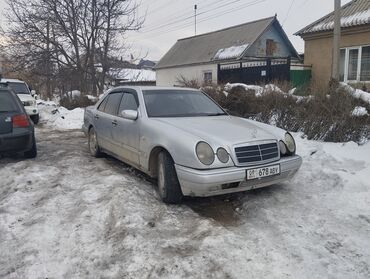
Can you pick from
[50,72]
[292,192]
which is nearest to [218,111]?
[292,192]

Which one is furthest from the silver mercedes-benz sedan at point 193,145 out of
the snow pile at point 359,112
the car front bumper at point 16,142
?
the snow pile at point 359,112

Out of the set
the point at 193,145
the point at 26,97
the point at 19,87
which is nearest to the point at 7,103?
the point at 193,145

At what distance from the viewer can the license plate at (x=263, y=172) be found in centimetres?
424

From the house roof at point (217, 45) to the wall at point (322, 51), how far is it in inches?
251

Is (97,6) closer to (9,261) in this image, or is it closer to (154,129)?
(154,129)

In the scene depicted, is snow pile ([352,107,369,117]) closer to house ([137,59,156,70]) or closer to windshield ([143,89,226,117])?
windshield ([143,89,226,117])

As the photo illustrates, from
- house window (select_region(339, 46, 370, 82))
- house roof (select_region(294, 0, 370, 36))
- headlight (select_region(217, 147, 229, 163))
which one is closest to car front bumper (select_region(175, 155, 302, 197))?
headlight (select_region(217, 147, 229, 163))

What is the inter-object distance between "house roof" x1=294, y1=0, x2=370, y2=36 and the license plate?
13.3 metres

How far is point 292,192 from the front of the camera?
496cm

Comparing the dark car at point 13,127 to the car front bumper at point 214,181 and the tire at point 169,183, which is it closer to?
the tire at point 169,183

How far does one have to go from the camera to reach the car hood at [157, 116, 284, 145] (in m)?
4.38

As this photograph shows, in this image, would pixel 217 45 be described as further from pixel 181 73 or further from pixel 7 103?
pixel 7 103

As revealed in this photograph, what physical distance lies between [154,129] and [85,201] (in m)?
1.26

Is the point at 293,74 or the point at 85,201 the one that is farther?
the point at 293,74
